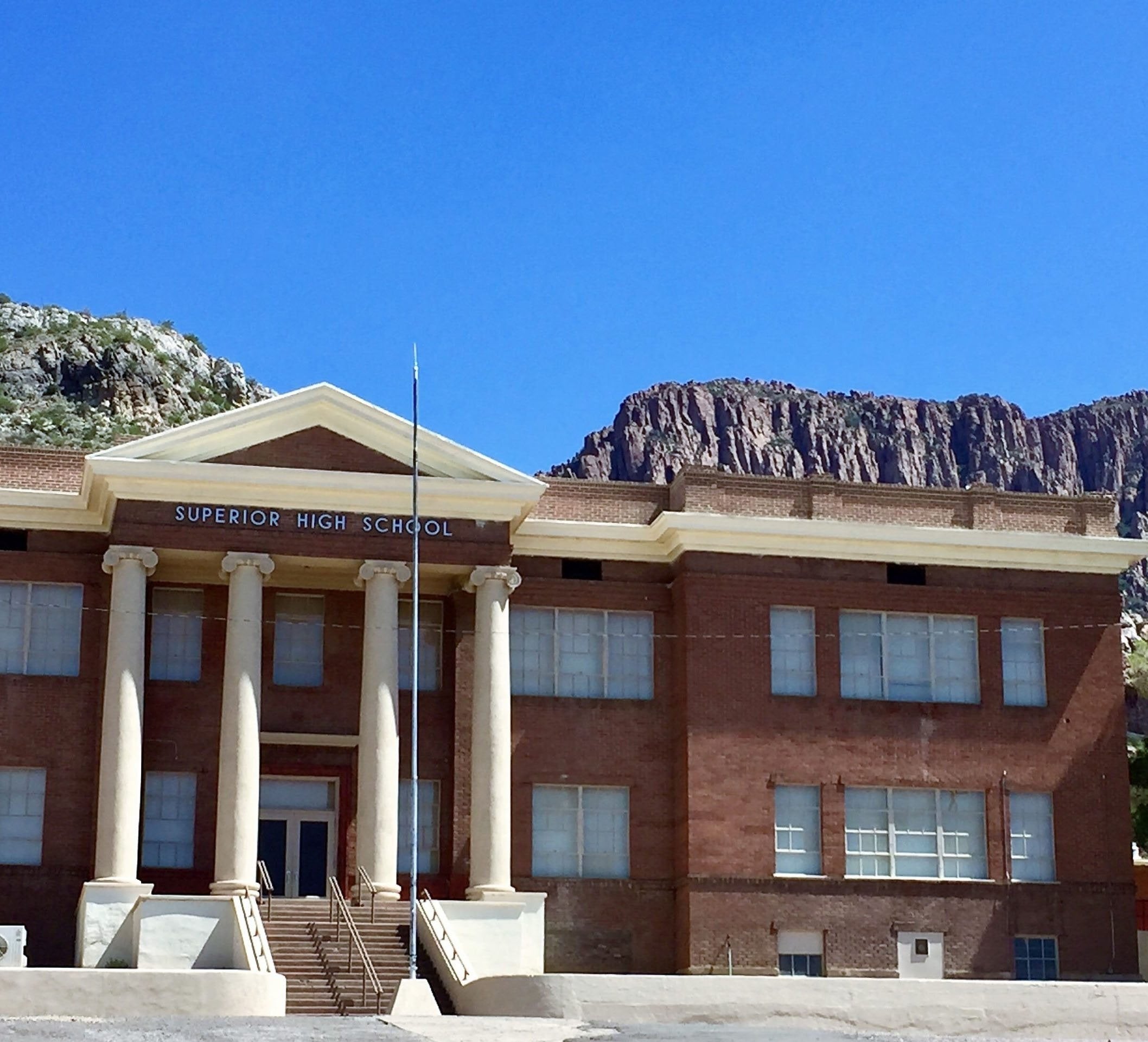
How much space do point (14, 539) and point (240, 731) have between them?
669 cm

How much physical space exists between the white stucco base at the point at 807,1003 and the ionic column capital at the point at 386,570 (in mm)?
10994

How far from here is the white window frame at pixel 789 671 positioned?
40.9m

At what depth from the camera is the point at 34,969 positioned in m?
28.2

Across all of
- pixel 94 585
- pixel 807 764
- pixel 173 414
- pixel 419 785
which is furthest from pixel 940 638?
pixel 173 414

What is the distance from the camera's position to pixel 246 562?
124ft

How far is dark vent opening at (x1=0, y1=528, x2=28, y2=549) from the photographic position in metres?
39.3

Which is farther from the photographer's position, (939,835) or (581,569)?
(581,569)

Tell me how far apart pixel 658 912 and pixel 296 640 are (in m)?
9.43

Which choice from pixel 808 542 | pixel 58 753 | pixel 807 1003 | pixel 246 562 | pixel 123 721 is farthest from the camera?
pixel 808 542

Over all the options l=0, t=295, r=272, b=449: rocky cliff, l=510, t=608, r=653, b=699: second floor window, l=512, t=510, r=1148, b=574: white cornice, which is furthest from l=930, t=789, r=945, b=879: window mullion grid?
l=0, t=295, r=272, b=449: rocky cliff

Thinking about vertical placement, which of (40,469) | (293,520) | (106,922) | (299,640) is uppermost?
(40,469)

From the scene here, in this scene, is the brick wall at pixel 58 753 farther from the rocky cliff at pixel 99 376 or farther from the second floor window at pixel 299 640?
the rocky cliff at pixel 99 376

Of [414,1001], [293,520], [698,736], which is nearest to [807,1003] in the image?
[414,1001]

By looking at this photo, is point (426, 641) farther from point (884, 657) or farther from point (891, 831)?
point (891, 831)
